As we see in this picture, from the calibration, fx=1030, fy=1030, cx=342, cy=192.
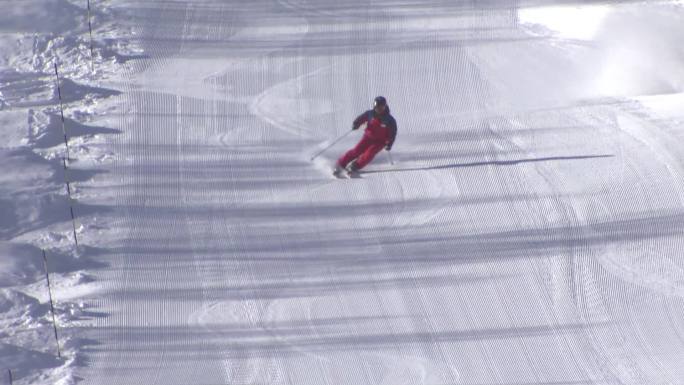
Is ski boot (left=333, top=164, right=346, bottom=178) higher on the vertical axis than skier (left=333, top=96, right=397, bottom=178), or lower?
lower

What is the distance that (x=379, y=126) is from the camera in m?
11.8

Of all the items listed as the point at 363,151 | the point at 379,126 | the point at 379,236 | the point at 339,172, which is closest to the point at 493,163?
the point at 379,126

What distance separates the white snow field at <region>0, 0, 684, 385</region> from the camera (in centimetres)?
945

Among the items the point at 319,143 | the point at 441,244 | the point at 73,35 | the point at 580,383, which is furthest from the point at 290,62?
the point at 580,383

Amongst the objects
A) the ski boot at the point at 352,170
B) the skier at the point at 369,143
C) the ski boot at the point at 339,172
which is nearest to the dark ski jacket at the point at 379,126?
the skier at the point at 369,143

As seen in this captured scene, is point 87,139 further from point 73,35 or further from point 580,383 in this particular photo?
point 580,383

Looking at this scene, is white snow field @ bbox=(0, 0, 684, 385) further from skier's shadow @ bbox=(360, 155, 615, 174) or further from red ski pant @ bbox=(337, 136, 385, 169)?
red ski pant @ bbox=(337, 136, 385, 169)

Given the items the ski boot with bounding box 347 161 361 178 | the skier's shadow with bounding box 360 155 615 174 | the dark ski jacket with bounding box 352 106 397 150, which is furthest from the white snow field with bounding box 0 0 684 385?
the dark ski jacket with bounding box 352 106 397 150

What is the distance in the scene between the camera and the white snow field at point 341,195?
945 cm

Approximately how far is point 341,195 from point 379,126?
3.16ft

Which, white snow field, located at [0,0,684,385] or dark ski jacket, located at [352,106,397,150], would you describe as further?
dark ski jacket, located at [352,106,397,150]

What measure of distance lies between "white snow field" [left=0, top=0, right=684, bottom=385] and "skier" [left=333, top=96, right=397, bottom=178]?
0.59 feet

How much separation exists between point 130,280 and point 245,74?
431 cm

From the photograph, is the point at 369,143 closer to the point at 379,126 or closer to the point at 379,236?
the point at 379,126
